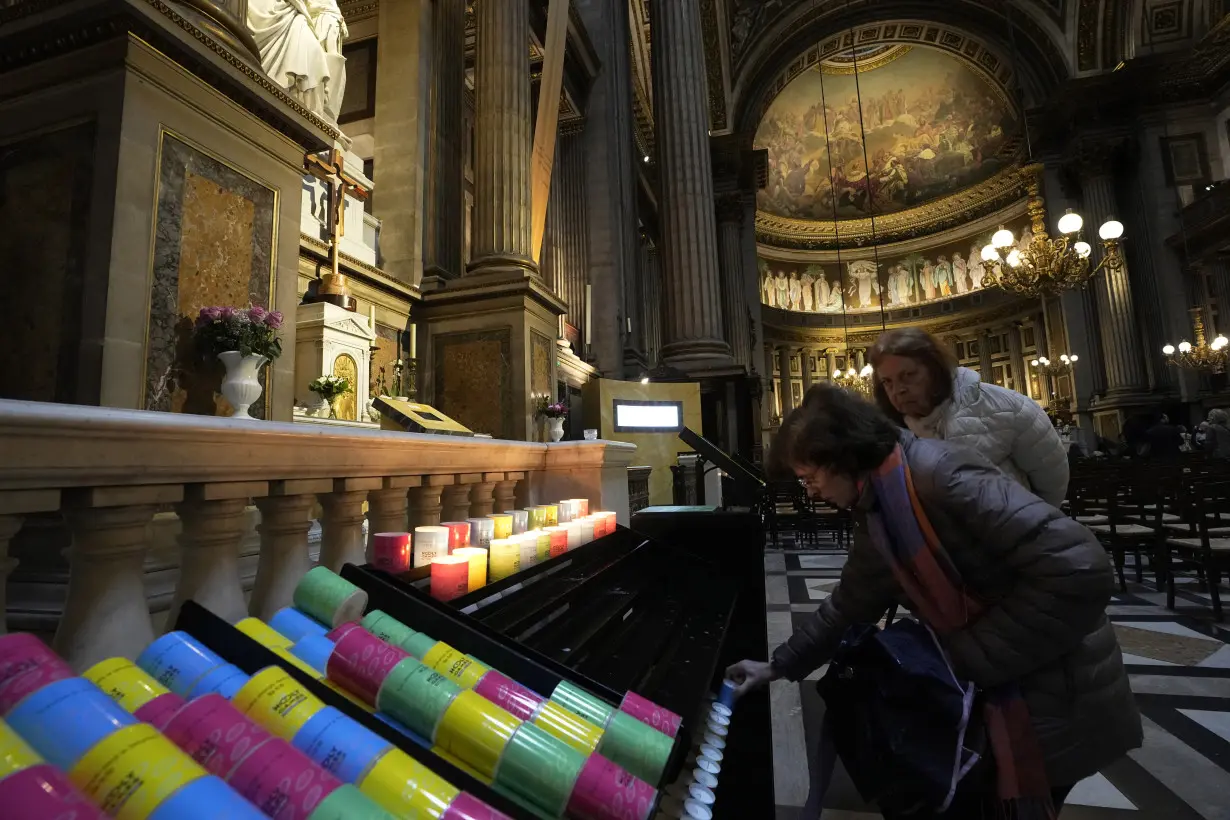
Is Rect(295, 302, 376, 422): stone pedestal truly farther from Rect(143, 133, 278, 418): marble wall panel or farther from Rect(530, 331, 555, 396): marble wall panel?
Rect(530, 331, 555, 396): marble wall panel

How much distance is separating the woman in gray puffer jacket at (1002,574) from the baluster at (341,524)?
86 cm

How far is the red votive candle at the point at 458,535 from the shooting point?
4.57 ft

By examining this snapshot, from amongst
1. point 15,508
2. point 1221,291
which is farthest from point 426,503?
point 1221,291

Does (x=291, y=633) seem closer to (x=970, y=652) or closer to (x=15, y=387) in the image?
(x=970, y=652)

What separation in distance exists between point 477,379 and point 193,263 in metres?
3.08

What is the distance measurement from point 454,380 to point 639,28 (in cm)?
1401

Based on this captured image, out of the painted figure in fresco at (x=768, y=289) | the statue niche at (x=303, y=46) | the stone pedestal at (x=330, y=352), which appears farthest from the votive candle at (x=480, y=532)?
the painted figure in fresco at (x=768, y=289)

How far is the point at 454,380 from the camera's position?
607cm

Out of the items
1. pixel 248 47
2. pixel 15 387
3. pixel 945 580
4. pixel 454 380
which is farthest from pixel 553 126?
pixel 945 580

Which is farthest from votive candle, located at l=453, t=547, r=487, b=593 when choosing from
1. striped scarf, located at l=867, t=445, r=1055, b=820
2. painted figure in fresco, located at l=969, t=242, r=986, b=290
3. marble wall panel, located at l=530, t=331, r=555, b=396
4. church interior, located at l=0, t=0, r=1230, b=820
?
painted figure in fresco, located at l=969, t=242, r=986, b=290

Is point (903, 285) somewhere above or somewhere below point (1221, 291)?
above

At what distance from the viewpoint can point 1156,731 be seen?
7.30ft

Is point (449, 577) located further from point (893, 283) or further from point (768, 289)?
point (893, 283)

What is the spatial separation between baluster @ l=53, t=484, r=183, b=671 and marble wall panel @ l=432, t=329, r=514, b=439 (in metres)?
4.80
